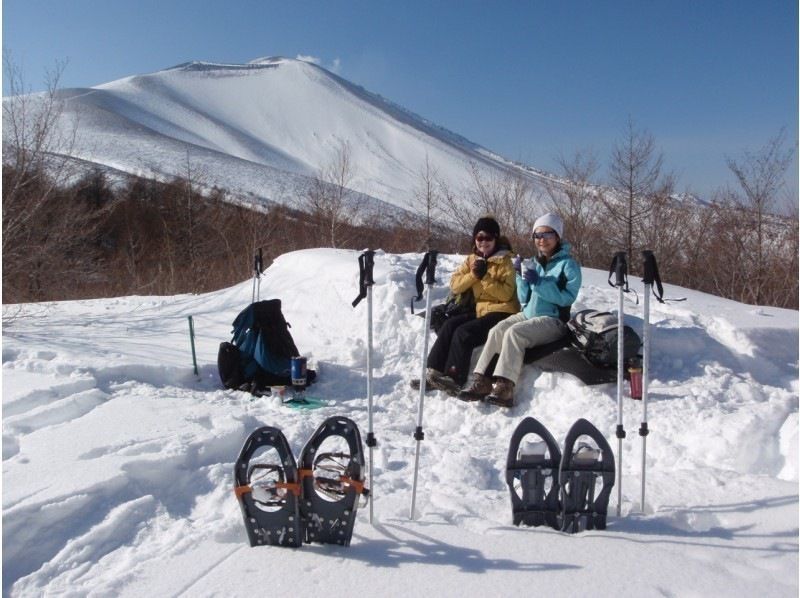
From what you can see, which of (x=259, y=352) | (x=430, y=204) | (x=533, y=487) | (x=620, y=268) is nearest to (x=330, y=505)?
(x=533, y=487)

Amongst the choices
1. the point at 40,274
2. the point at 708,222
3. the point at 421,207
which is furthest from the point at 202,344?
the point at 421,207

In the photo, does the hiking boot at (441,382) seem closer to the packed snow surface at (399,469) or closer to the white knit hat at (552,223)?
the packed snow surface at (399,469)

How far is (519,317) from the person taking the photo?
5.70 m

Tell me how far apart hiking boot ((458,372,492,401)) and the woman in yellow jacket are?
0.19m

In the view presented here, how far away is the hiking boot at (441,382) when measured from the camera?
568 cm

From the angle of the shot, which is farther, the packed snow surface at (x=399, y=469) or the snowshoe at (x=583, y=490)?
the snowshoe at (x=583, y=490)

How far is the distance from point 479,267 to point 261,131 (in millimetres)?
86806

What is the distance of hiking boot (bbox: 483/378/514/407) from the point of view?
530 centimetres

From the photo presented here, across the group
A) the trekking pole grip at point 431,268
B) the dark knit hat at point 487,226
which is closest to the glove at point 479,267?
the dark knit hat at point 487,226

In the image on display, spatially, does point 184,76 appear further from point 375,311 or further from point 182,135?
point 375,311

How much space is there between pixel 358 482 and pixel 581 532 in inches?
48.0

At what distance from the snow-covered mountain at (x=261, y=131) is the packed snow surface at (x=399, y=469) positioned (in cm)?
2828

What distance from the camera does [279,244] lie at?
69.3 feet

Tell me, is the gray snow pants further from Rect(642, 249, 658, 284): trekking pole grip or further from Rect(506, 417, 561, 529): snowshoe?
Rect(506, 417, 561, 529): snowshoe
